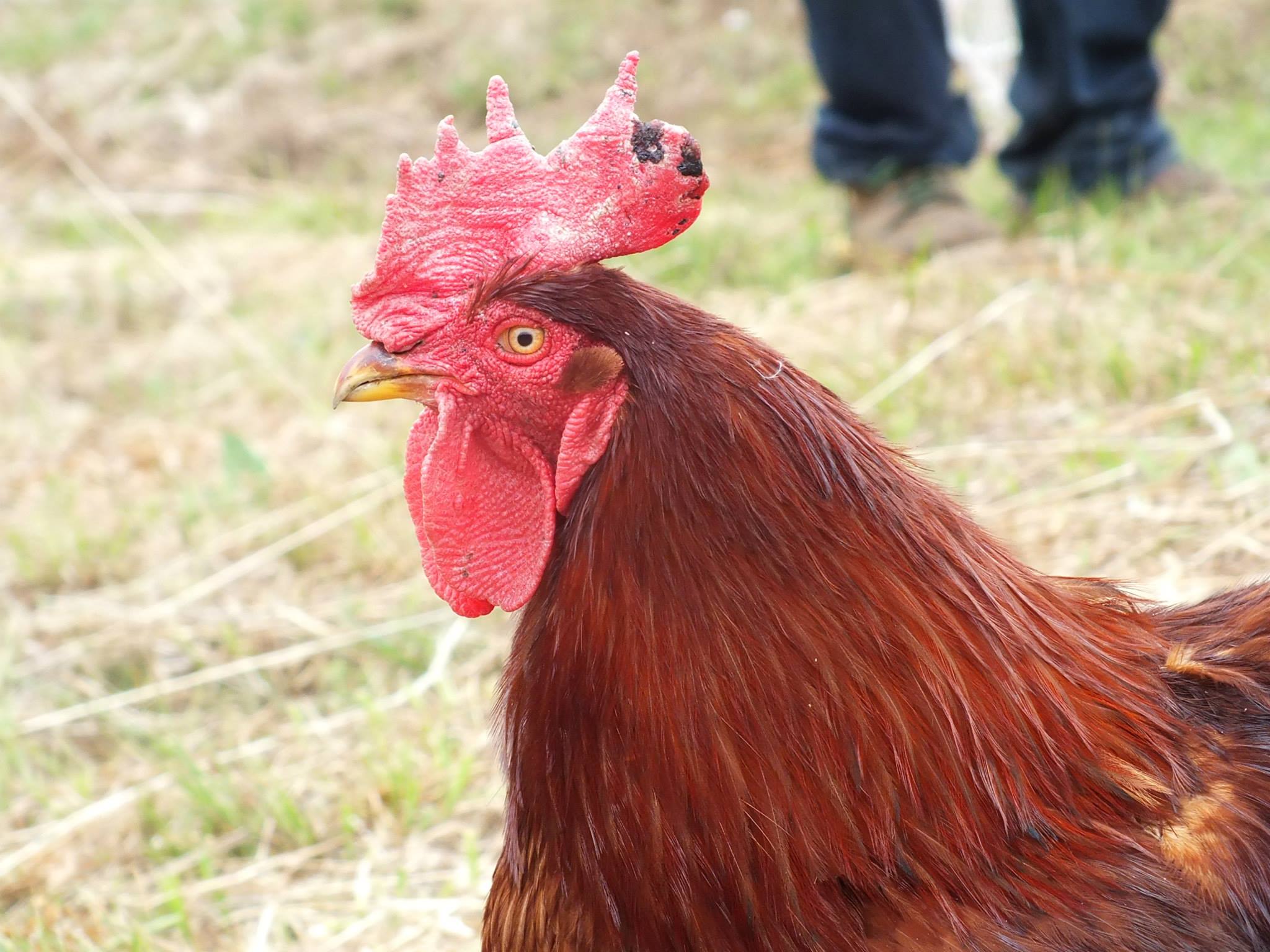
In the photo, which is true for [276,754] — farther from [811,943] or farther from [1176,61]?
[1176,61]

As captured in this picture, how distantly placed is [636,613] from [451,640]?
Answer: 198cm

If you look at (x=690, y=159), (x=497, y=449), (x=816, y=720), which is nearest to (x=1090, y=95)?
(x=690, y=159)

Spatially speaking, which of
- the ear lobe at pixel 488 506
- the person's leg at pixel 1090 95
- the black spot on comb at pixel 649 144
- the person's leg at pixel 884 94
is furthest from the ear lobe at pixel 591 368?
the person's leg at pixel 1090 95

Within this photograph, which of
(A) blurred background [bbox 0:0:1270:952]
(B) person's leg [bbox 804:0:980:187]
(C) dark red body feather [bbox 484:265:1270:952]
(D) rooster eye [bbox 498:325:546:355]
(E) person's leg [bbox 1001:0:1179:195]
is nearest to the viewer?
(C) dark red body feather [bbox 484:265:1270:952]

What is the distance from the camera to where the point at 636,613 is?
1.63m

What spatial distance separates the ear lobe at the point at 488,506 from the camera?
177 centimetres

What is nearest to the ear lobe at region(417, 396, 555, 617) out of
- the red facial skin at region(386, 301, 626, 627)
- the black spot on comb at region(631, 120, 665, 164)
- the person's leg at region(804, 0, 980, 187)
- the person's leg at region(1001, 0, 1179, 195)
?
the red facial skin at region(386, 301, 626, 627)

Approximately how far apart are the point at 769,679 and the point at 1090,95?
473 cm

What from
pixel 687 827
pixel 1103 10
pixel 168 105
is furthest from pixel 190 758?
pixel 168 105

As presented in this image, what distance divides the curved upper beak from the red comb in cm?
4

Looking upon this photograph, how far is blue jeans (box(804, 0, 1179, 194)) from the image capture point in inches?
199

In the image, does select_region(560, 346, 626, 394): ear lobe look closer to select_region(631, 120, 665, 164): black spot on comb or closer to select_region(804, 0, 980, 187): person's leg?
select_region(631, 120, 665, 164): black spot on comb

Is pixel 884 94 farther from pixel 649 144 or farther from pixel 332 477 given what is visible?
pixel 649 144

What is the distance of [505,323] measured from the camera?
1.71 meters
